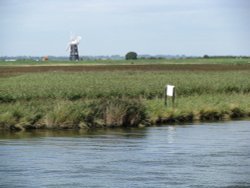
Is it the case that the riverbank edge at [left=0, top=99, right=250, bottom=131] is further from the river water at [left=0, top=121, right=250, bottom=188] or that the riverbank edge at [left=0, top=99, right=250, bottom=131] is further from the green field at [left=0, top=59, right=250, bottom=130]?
the river water at [left=0, top=121, right=250, bottom=188]

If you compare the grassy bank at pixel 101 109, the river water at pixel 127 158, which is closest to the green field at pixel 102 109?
the grassy bank at pixel 101 109

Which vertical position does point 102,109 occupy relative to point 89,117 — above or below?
above

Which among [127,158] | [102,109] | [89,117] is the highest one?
[102,109]

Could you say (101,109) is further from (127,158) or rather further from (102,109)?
(127,158)

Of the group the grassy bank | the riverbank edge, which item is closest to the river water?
the riverbank edge

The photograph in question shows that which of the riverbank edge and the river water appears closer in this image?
the river water

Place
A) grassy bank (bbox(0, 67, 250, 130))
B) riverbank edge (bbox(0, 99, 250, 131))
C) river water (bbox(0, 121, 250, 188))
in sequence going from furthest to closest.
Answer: grassy bank (bbox(0, 67, 250, 130)) → riverbank edge (bbox(0, 99, 250, 131)) → river water (bbox(0, 121, 250, 188))

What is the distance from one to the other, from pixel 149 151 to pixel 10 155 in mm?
4068

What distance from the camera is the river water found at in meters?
15.4

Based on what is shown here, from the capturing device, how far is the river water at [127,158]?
15367 mm

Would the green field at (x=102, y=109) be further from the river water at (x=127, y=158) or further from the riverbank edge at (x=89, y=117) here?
the river water at (x=127, y=158)

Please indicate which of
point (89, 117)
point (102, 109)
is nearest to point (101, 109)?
point (102, 109)

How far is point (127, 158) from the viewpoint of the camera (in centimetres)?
1853

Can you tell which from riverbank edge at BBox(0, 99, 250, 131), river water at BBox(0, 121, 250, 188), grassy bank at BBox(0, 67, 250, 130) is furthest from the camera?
grassy bank at BBox(0, 67, 250, 130)
